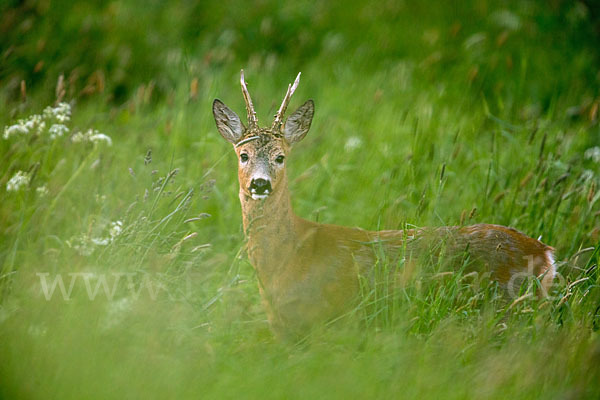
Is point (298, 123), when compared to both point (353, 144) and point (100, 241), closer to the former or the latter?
point (100, 241)

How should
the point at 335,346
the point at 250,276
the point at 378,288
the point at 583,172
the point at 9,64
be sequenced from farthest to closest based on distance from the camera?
1. the point at 9,64
2. the point at 583,172
3. the point at 250,276
4. the point at 378,288
5. the point at 335,346

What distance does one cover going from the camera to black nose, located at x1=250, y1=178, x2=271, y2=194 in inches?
142

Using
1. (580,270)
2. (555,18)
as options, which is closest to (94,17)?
(555,18)

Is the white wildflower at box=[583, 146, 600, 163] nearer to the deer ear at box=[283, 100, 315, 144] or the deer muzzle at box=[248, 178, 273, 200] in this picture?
the deer ear at box=[283, 100, 315, 144]

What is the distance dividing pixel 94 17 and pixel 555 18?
15.7ft

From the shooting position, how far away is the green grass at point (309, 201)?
2.86m

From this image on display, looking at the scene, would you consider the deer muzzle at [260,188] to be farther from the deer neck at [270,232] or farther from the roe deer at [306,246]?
the deer neck at [270,232]

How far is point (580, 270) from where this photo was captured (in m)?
4.00

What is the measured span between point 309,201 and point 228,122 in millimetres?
1192

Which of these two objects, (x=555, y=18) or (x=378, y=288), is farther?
(x=555, y=18)

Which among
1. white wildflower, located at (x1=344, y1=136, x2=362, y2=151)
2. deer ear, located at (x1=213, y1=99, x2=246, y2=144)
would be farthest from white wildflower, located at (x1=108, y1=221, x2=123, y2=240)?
white wildflower, located at (x1=344, y1=136, x2=362, y2=151)

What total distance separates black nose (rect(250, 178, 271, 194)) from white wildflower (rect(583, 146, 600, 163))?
2692 mm

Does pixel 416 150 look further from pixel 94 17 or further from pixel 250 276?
pixel 94 17

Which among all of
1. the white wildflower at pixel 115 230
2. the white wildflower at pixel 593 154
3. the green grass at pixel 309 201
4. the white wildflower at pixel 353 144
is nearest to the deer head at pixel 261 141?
the green grass at pixel 309 201
